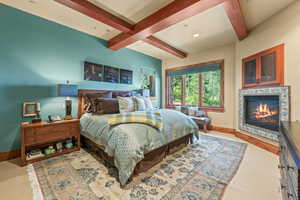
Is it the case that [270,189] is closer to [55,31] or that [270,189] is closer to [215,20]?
[215,20]

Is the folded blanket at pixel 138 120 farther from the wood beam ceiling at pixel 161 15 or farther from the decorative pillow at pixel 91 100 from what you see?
the wood beam ceiling at pixel 161 15

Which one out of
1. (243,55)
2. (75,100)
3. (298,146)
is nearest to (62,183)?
(75,100)

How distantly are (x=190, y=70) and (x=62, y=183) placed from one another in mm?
4671

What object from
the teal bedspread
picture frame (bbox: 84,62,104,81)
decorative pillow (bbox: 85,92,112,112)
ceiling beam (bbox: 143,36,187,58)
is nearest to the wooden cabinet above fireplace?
ceiling beam (bbox: 143,36,187,58)

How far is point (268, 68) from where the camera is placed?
2.69m

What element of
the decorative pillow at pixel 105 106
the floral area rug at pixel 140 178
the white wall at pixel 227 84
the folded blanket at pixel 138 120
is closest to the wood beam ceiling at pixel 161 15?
the white wall at pixel 227 84

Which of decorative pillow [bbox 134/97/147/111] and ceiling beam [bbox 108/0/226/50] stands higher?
ceiling beam [bbox 108/0/226/50]

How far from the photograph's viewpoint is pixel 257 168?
1.98 m

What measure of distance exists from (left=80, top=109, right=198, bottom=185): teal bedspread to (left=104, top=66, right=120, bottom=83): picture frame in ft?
5.10

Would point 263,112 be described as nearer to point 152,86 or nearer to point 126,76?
point 152,86

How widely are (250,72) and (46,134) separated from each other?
182 inches

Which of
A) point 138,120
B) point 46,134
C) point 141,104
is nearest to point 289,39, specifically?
point 138,120

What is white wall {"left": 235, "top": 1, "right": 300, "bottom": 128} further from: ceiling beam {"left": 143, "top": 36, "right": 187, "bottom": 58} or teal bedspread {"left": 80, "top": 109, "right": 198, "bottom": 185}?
ceiling beam {"left": 143, "top": 36, "right": 187, "bottom": 58}

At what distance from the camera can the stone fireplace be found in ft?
7.67
